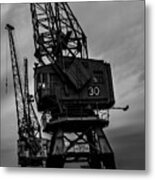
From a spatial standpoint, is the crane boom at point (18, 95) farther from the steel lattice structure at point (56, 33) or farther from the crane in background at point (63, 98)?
the steel lattice structure at point (56, 33)

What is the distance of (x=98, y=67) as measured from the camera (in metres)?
3.33

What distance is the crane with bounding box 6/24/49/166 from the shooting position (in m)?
3.38

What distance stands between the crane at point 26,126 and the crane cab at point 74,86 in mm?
86

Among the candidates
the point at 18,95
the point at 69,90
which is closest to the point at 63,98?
the point at 69,90

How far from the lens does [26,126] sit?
11.2 ft

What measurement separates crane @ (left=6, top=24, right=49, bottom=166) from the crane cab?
3.4 inches

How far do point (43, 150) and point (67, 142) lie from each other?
19 cm

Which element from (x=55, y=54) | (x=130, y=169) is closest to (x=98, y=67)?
(x=55, y=54)

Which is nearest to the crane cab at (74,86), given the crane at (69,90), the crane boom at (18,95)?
the crane at (69,90)

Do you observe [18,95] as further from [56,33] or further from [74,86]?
[56,33]

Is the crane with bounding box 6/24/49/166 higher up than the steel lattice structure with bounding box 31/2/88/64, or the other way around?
the steel lattice structure with bounding box 31/2/88/64

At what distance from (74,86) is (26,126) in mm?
460

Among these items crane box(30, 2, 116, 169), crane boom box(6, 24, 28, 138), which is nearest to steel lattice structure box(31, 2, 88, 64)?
crane box(30, 2, 116, 169)

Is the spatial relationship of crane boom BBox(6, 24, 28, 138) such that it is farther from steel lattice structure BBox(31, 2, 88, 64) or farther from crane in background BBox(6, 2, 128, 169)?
steel lattice structure BBox(31, 2, 88, 64)
